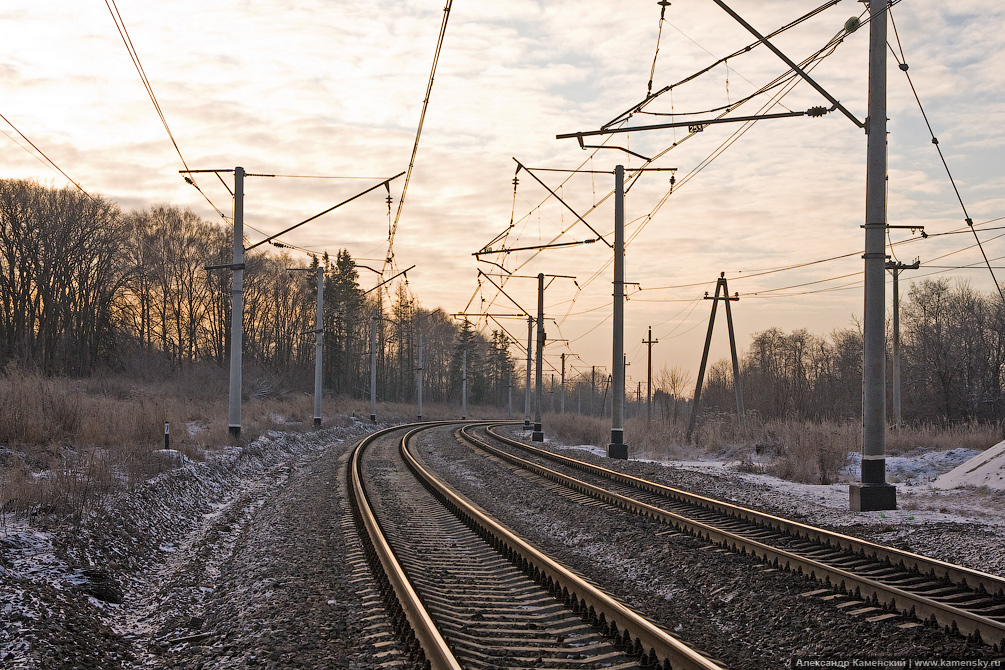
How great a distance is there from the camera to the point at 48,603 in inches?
276

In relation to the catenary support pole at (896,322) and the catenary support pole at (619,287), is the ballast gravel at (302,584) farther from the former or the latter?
the catenary support pole at (896,322)

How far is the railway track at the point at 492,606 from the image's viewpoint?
5.70m

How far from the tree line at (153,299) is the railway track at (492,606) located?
655 inches

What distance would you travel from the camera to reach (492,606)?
7.40 meters

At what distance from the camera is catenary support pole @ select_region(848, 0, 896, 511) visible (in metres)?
12.3

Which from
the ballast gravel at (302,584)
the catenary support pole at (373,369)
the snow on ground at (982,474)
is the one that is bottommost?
the ballast gravel at (302,584)

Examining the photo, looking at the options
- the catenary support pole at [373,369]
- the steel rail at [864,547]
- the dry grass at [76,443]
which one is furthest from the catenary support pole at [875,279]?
the catenary support pole at [373,369]

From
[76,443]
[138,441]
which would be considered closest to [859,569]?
[76,443]

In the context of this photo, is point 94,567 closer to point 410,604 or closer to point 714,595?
point 410,604

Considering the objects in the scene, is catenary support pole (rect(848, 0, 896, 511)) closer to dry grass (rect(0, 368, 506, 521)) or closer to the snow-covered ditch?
the snow-covered ditch

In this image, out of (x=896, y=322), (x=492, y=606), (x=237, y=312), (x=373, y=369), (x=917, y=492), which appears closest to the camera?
(x=492, y=606)

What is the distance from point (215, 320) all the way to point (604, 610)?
230 feet

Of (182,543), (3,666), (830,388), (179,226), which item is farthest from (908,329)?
(3,666)

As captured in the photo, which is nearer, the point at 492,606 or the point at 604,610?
the point at 604,610
